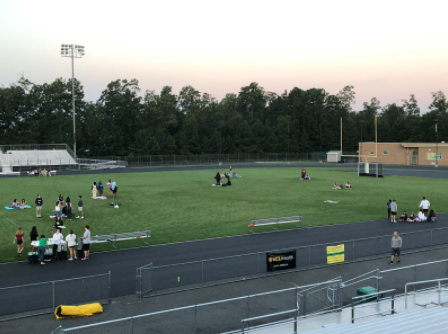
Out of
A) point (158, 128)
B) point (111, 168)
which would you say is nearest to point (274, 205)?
point (111, 168)

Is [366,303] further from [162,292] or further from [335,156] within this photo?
[335,156]

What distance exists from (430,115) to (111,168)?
9548 centimetres

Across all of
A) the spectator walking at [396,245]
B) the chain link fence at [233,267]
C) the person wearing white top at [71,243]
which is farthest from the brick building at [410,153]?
the person wearing white top at [71,243]

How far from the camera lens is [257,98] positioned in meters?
137

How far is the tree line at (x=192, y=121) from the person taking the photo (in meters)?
97.5

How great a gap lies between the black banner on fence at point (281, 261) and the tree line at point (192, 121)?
73.8 m

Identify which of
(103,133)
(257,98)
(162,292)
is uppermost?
(257,98)

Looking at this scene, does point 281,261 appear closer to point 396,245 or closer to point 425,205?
point 396,245

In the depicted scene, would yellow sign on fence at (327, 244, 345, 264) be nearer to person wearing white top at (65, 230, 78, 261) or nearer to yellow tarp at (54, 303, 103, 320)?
yellow tarp at (54, 303, 103, 320)

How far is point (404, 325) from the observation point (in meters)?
10.3

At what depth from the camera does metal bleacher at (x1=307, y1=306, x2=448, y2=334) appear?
10008 mm

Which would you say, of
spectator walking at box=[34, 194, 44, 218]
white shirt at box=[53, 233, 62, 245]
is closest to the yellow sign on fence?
white shirt at box=[53, 233, 62, 245]

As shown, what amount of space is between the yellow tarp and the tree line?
7477 centimetres

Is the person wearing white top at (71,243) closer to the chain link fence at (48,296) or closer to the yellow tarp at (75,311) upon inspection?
the chain link fence at (48,296)
